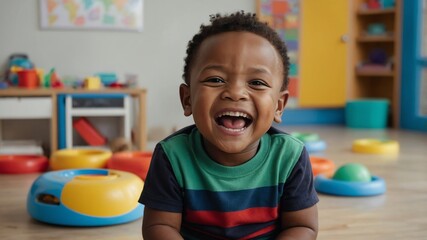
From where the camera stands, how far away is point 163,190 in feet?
4.09

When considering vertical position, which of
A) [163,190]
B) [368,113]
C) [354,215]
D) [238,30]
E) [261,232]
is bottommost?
[354,215]

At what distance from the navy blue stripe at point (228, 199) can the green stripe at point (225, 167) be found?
→ 0.01 m

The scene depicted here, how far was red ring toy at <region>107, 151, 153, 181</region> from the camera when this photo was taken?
9.13 feet

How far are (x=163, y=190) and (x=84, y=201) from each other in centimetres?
92

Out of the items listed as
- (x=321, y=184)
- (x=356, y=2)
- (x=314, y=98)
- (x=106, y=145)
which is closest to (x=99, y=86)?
(x=106, y=145)

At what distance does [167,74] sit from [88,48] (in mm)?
679

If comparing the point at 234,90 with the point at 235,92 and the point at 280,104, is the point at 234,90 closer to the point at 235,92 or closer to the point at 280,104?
the point at 235,92

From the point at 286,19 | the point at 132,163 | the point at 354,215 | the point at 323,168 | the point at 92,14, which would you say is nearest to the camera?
the point at 354,215

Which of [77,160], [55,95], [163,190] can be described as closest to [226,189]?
[163,190]

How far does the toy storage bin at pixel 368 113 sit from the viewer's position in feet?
18.1

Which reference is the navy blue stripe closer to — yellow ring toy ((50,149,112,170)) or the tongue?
the tongue

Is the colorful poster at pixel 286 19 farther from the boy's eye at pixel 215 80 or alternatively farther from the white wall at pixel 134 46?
the boy's eye at pixel 215 80

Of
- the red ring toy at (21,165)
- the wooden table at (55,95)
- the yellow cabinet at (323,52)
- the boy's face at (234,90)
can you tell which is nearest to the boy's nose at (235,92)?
the boy's face at (234,90)

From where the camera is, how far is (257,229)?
4.25 feet
